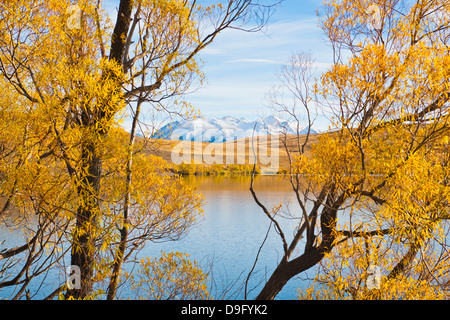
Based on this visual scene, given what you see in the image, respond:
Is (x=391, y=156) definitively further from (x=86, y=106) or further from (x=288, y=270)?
(x=86, y=106)

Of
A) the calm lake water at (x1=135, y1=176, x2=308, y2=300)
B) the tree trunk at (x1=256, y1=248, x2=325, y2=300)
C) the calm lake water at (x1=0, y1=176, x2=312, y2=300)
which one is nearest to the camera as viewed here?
the tree trunk at (x1=256, y1=248, x2=325, y2=300)

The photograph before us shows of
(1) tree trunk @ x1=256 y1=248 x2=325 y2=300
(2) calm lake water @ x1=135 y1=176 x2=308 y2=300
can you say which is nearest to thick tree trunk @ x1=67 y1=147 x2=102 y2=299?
(1) tree trunk @ x1=256 y1=248 x2=325 y2=300

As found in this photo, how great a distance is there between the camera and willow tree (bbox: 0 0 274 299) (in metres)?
3.97

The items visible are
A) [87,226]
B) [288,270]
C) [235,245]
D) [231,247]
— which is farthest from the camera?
[235,245]

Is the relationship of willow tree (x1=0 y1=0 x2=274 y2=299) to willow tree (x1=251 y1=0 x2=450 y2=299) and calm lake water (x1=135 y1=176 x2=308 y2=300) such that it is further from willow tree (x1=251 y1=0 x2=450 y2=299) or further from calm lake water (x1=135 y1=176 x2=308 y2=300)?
calm lake water (x1=135 y1=176 x2=308 y2=300)

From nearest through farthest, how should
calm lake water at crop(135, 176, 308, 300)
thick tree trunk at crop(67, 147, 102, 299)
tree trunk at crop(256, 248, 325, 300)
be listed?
thick tree trunk at crop(67, 147, 102, 299) < tree trunk at crop(256, 248, 325, 300) < calm lake water at crop(135, 176, 308, 300)

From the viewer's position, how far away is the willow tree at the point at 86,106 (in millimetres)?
3967

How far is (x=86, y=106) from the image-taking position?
4004 mm

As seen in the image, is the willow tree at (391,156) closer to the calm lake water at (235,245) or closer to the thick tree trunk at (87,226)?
the thick tree trunk at (87,226)

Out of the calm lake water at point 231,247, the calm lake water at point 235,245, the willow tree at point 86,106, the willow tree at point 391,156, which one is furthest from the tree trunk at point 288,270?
the calm lake water at point 235,245

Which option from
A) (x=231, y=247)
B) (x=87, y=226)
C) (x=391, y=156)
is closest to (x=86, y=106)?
(x=87, y=226)

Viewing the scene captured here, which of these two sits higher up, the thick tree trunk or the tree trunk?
the thick tree trunk

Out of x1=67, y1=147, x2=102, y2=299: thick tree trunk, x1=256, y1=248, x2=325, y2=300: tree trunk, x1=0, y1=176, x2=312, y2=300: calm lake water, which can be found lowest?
x1=0, y1=176, x2=312, y2=300: calm lake water

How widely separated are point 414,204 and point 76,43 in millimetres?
4604
